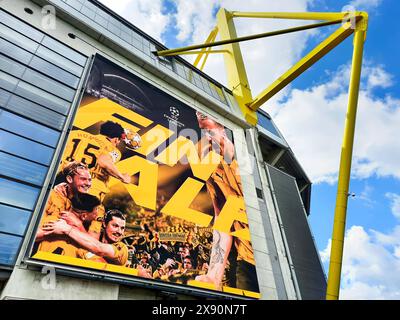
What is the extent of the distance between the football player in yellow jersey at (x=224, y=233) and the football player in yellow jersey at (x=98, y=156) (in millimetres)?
5023

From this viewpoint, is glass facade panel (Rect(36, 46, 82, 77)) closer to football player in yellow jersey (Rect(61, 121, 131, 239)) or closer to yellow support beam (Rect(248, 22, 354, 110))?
football player in yellow jersey (Rect(61, 121, 131, 239))

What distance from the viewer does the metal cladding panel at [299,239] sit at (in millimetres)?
17938

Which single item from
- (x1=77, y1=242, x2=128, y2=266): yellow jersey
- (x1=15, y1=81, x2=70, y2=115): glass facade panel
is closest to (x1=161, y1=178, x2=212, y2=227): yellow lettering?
(x1=77, y1=242, x2=128, y2=266): yellow jersey

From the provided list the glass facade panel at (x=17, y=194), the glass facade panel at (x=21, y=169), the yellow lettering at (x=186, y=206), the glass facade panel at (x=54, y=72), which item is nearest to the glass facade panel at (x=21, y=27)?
the glass facade panel at (x=54, y=72)

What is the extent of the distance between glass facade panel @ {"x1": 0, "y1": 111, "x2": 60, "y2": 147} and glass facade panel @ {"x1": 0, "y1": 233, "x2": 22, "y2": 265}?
3.68 metres

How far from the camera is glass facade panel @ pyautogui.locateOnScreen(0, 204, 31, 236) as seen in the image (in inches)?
333

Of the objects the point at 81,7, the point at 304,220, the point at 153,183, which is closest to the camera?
the point at 153,183

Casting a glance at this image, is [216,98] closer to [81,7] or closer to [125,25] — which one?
[125,25]

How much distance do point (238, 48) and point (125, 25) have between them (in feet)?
43.4

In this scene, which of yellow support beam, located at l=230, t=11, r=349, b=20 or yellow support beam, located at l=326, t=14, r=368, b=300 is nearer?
yellow support beam, located at l=326, t=14, r=368, b=300

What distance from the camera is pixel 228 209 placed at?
49.5 ft

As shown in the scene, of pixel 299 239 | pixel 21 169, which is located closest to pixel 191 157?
pixel 21 169
